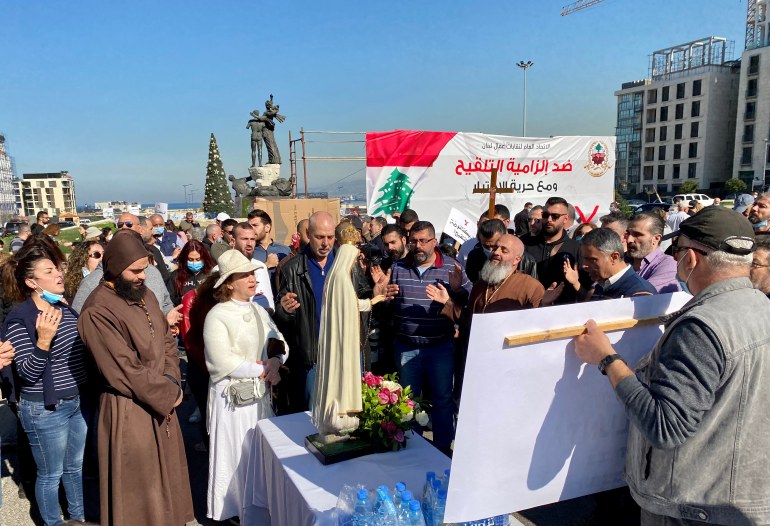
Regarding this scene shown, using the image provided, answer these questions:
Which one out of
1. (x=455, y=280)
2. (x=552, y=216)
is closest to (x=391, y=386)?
(x=455, y=280)

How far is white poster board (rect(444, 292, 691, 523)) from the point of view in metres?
1.65

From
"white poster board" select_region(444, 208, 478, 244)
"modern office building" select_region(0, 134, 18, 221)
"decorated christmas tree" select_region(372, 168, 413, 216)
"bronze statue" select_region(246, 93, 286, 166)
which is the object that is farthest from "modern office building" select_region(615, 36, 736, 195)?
"modern office building" select_region(0, 134, 18, 221)

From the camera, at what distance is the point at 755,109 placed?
6084cm

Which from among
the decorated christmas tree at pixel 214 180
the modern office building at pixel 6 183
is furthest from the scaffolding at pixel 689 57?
the modern office building at pixel 6 183

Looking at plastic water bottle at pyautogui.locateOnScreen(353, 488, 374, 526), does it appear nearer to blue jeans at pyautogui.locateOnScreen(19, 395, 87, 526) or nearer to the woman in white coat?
the woman in white coat

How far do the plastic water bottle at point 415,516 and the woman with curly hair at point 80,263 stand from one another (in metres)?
3.97

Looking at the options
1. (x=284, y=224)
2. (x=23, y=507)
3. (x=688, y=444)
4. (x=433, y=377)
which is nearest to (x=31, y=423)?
(x=23, y=507)

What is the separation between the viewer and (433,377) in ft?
13.5

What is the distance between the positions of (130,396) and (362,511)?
1.67m

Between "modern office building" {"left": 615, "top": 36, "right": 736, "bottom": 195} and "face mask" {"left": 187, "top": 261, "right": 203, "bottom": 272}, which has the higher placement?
"modern office building" {"left": 615, "top": 36, "right": 736, "bottom": 195}

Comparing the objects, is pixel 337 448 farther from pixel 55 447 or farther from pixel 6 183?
pixel 6 183

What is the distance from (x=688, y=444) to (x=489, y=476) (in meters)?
0.67

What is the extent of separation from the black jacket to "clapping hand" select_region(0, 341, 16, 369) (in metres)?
1.70

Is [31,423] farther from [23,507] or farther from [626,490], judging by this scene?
[626,490]
